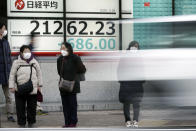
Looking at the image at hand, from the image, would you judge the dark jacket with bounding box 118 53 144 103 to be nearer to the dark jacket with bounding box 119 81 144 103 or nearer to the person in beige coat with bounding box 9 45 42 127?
the dark jacket with bounding box 119 81 144 103

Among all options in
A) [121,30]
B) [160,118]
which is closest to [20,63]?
[121,30]

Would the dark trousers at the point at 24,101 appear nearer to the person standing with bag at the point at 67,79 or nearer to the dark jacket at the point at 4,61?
the person standing with bag at the point at 67,79

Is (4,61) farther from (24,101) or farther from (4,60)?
(24,101)

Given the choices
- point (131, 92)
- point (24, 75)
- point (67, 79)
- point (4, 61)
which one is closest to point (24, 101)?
point (24, 75)

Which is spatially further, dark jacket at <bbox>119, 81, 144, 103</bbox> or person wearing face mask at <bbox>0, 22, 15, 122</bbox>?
person wearing face mask at <bbox>0, 22, 15, 122</bbox>

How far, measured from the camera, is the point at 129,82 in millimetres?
4203

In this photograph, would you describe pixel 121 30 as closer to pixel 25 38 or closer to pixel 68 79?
pixel 68 79

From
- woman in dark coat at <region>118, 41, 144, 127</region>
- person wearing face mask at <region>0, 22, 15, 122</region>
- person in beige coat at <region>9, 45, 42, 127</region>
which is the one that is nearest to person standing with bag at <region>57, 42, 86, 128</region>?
person in beige coat at <region>9, 45, 42, 127</region>

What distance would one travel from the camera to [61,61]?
338 inches

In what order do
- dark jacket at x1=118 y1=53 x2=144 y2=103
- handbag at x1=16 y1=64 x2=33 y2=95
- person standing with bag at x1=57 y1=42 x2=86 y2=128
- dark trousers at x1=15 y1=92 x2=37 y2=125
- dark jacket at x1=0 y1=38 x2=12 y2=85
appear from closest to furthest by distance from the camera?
dark jacket at x1=118 y1=53 x2=144 y2=103, person standing with bag at x1=57 y1=42 x2=86 y2=128, handbag at x1=16 y1=64 x2=33 y2=95, dark trousers at x1=15 y1=92 x2=37 y2=125, dark jacket at x1=0 y1=38 x2=12 y2=85

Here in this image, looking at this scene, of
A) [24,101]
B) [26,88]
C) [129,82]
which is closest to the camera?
[129,82]

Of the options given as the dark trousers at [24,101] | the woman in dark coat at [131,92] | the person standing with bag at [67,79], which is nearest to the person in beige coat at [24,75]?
the dark trousers at [24,101]

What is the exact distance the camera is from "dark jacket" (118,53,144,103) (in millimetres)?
4113

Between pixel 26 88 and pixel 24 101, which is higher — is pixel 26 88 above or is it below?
above
